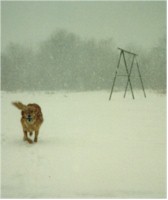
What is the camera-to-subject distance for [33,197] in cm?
460

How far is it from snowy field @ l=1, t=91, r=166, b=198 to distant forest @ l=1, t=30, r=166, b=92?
50 cm

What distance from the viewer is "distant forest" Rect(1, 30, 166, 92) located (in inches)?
313

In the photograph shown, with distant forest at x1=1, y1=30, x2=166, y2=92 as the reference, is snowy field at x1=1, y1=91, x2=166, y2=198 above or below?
below

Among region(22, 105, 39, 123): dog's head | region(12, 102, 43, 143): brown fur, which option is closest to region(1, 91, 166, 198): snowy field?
region(12, 102, 43, 143): brown fur

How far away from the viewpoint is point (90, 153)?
5633 millimetres

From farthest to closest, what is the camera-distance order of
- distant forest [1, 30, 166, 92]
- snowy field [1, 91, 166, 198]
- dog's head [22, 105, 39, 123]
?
distant forest [1, 30, 166, 92] → dog's head [22, 105, 39, 123] → snowy field [1, 91, 166, 198]

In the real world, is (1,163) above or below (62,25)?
below

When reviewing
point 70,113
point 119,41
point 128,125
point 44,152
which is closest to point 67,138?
point 44,152

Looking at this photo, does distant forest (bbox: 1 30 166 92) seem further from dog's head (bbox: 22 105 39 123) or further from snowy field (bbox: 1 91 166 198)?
dog's head (bbox: 22 105 39 123)

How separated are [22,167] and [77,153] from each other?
90 cm

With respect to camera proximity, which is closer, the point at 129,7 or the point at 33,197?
the point at 33,197

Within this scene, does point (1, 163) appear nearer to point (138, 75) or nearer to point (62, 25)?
point (62, 25)

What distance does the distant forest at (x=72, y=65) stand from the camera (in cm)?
795

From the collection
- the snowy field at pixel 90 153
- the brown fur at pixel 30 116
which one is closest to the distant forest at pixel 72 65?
the snowy field at pixel 90 153
